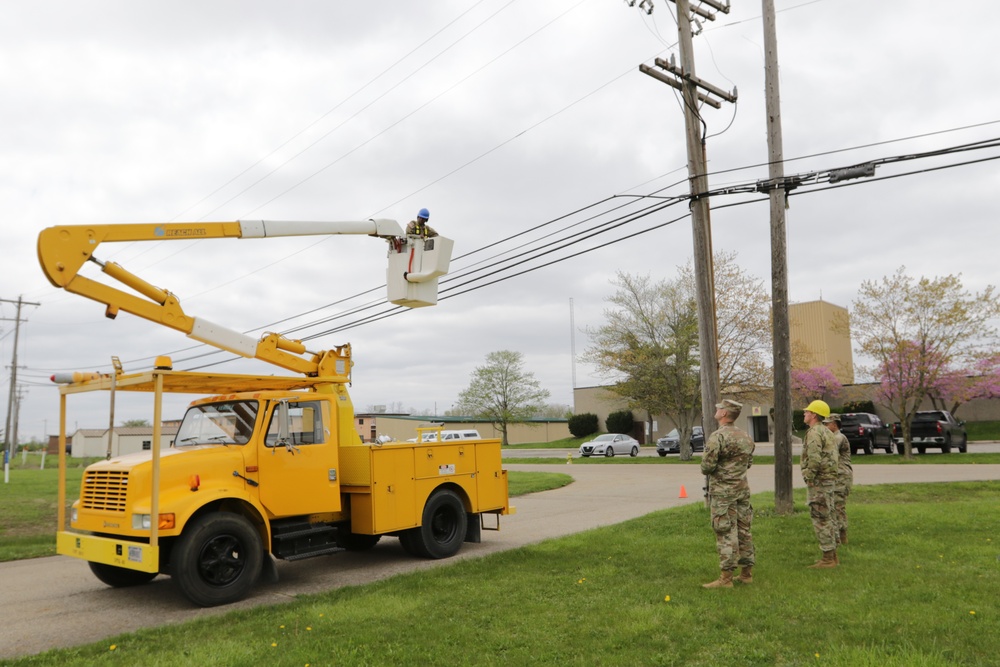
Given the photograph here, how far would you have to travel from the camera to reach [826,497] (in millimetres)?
8430

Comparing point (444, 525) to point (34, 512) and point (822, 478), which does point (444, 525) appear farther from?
point (34, 512)

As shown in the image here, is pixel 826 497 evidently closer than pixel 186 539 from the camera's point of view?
No

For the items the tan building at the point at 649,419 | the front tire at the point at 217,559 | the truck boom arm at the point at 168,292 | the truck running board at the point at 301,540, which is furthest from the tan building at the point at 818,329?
the front tire at the point at 217,559

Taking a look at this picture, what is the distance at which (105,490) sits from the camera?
798 centimetres

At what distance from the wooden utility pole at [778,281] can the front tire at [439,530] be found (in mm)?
5461

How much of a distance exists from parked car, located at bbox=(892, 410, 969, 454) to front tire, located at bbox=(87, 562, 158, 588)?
2825cm

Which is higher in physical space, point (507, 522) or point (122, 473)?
point (122, 473)

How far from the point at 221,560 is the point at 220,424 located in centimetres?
170

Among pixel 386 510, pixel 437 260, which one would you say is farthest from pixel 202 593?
pixel 437 260

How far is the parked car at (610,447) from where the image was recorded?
38312 mm

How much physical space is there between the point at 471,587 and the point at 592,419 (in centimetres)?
5217

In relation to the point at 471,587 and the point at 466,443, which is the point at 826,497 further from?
the point at 466,443

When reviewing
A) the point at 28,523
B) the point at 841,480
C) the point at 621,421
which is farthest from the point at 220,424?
the point at 621,421

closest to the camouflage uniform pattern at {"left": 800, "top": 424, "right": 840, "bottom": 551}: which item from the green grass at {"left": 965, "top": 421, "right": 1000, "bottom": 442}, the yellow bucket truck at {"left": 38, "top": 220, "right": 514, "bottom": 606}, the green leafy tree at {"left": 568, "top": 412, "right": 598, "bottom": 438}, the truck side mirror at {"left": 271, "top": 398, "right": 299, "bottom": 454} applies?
the yellow bucket truck at {"left": 38, "top": 220, "right": 514, "bottom": 606}
